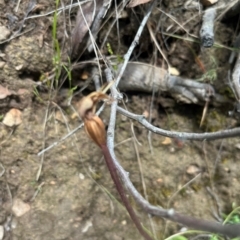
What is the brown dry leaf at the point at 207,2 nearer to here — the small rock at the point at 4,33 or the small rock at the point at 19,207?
the small rock at the point at 4,33

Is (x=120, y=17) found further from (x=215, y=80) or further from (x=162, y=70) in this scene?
(x=215, y=80)

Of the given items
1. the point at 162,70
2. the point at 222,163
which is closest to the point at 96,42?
the point at 162,70

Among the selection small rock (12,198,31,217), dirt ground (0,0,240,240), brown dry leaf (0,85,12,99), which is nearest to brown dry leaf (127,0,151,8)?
dirt ground (0,0,240,240)

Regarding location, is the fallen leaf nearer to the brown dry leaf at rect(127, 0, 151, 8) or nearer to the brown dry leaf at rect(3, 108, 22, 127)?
the brown dry leaf at rect(127, 0, 151, 8)

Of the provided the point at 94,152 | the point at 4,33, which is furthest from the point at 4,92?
the point at 94,152

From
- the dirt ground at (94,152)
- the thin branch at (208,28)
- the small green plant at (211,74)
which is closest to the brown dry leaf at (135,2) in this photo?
the dirt ground at (94,152)

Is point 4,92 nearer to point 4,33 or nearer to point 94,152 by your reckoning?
point 4,33
